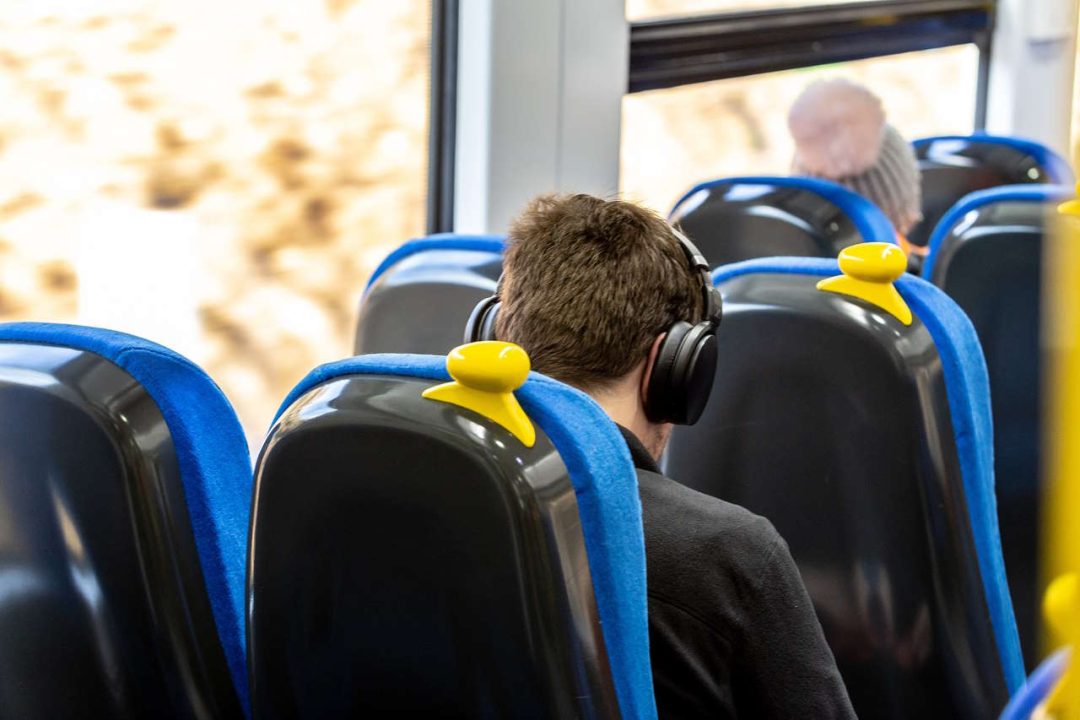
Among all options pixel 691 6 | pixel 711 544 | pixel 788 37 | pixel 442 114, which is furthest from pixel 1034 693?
pixel 788 37

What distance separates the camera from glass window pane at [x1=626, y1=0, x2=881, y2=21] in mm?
3096

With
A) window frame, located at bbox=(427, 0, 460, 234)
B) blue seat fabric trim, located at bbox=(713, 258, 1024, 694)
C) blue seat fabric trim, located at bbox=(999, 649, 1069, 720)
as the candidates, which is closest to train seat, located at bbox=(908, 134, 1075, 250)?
window frame, located at bbox=(427, 0, 460, 234)

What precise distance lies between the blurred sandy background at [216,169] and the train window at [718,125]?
0.60 m

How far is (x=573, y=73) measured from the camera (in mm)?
2865

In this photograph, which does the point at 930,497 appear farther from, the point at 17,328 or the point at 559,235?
the point at 17,328

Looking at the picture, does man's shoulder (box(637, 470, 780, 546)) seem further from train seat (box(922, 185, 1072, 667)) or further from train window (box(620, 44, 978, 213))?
train window (box(620, 44, 978, 213))

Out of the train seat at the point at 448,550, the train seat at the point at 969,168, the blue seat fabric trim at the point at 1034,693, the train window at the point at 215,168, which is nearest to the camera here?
the blue seat fabric trim at the point at 1034,693

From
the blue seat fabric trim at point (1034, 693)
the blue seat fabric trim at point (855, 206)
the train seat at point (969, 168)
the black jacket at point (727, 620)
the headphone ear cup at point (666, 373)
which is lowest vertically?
the black jacket at point (727, 620)

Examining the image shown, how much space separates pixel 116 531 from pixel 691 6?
2517 mm

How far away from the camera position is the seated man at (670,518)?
1.02m

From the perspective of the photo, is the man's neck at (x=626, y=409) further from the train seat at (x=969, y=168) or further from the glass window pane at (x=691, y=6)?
the train seat at (x=969, y=168)

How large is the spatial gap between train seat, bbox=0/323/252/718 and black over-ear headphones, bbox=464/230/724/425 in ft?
1.15

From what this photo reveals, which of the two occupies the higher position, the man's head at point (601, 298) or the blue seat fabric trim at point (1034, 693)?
the man's head at point (601, 298)

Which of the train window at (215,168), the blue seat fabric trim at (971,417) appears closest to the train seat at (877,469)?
the blue seat fabric trim at (971,417)
